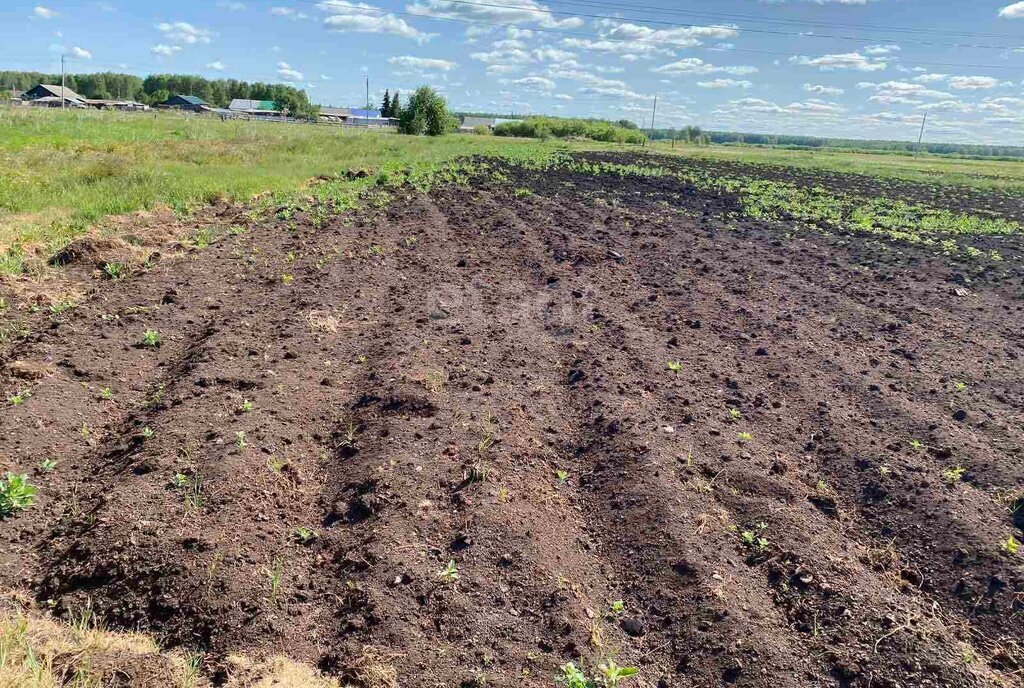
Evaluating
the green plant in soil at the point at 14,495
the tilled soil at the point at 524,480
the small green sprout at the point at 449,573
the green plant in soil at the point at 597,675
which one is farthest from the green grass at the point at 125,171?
the green plant in soil at the point at 597,675

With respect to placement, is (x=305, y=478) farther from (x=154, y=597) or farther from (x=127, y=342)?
(x=127, y=342)

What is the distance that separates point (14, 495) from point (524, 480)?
296 centimetres

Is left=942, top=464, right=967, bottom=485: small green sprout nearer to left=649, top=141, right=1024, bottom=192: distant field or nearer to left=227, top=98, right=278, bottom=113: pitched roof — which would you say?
left=649, top=141, right=1024, bottom=192: distant field

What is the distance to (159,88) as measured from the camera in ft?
453

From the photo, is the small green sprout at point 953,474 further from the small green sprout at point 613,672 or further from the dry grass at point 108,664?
the dry grass at point 108,664

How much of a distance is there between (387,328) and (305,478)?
2.80 metres

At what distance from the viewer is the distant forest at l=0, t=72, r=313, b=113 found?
418ft

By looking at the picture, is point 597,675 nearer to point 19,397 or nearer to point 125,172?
point 19,397

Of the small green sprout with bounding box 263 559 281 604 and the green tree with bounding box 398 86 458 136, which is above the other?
the green tree with bounding box 398 86 458 136

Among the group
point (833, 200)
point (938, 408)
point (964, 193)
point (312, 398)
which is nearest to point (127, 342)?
point (312, 398)

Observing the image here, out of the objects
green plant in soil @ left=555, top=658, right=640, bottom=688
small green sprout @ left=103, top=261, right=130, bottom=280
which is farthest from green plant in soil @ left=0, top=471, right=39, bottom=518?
small green sprout @ left=103, top=261, right=130, bottom=280

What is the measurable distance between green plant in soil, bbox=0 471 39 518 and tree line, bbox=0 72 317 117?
129939mm

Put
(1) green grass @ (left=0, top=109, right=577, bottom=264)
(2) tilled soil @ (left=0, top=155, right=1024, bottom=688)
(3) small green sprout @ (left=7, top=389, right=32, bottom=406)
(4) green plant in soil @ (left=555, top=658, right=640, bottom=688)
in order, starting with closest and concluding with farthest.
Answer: (4) green plant in soil @ (left=555, top=658, right=640, bottom=688), (2) tilled soil @ (left=0, top=155, right=1024, bottom=688), (3) small green sprout @ (left=7, top=389, right=32, bottom=406), (1) green grass @ (left=0, top=109, right=577, bottom=264)

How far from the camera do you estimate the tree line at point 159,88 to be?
415 ft
